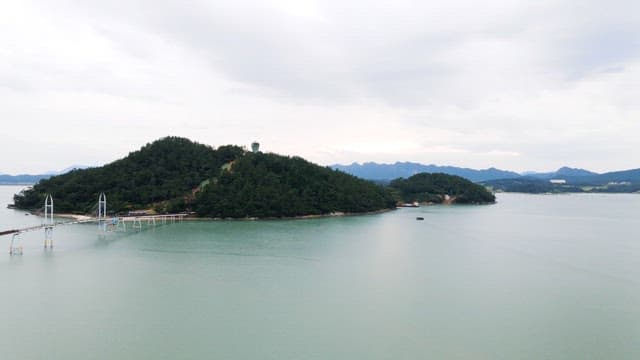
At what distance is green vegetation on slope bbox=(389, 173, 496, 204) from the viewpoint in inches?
2975

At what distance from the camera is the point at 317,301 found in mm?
13992

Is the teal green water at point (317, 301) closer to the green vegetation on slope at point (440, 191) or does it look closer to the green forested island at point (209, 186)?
the green forested island at point (209, 186)

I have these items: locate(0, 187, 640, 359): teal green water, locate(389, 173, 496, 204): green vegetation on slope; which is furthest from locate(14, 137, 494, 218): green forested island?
locate(389, 173, 496, 204): green vegetation on slope

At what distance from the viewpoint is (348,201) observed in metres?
50.6

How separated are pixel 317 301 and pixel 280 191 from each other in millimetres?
32986

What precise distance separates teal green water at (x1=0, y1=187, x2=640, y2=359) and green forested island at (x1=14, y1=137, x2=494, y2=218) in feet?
57.7

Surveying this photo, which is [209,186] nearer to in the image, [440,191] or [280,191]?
[280,191]

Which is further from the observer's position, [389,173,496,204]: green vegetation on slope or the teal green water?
[389,173,496,204]: green vegetation on slope

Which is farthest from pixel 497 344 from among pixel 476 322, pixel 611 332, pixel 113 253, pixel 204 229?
Answer: pixel 204 229

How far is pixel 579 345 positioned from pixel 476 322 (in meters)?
2.36

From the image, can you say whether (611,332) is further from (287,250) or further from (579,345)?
(287,250)

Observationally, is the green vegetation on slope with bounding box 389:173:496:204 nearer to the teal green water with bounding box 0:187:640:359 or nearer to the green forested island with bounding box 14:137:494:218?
the green forested island with bounding box 14:137:494:218

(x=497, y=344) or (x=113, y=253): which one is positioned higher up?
(x=113, y=253)

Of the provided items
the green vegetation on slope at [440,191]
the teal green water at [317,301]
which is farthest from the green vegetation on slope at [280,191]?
the green vegetation on slope at [440,191]
